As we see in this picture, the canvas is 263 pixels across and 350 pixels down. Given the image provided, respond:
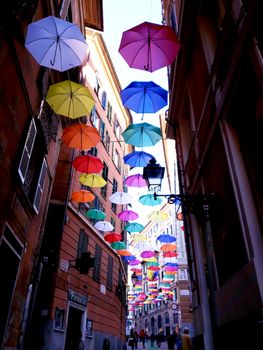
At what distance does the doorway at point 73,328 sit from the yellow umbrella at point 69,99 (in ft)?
33.3

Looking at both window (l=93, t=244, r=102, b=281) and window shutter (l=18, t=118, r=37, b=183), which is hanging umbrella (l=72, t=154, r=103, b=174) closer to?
window shutter (l=18, t=118, r=37, b=183)

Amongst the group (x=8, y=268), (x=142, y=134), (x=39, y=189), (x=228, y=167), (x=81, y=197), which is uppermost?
(x=142, y=134)

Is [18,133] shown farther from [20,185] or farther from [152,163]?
[152,163]

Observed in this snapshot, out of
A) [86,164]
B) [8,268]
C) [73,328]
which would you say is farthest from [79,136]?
[73,328]

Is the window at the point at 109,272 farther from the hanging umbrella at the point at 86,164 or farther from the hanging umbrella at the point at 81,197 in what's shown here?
the hanging umbrella at the point at 86,164

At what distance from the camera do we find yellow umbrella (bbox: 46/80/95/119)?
969 centimetres

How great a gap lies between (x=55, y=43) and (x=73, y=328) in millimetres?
14007

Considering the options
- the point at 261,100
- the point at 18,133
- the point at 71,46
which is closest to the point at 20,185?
the point at 18,133

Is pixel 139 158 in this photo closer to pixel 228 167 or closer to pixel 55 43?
pixel 55 43

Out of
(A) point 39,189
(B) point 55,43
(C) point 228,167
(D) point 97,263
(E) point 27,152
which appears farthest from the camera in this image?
(D) point 97,263

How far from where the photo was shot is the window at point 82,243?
16.8 metres

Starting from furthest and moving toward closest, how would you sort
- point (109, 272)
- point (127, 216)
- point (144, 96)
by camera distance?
point (109, 272) → point (127, 216) → point (144, 96)

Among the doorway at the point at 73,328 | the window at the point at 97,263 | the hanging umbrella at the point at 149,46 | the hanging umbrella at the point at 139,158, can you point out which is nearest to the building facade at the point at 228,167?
the hanging umbrella at the point at 149,46

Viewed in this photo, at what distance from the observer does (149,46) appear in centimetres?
848
